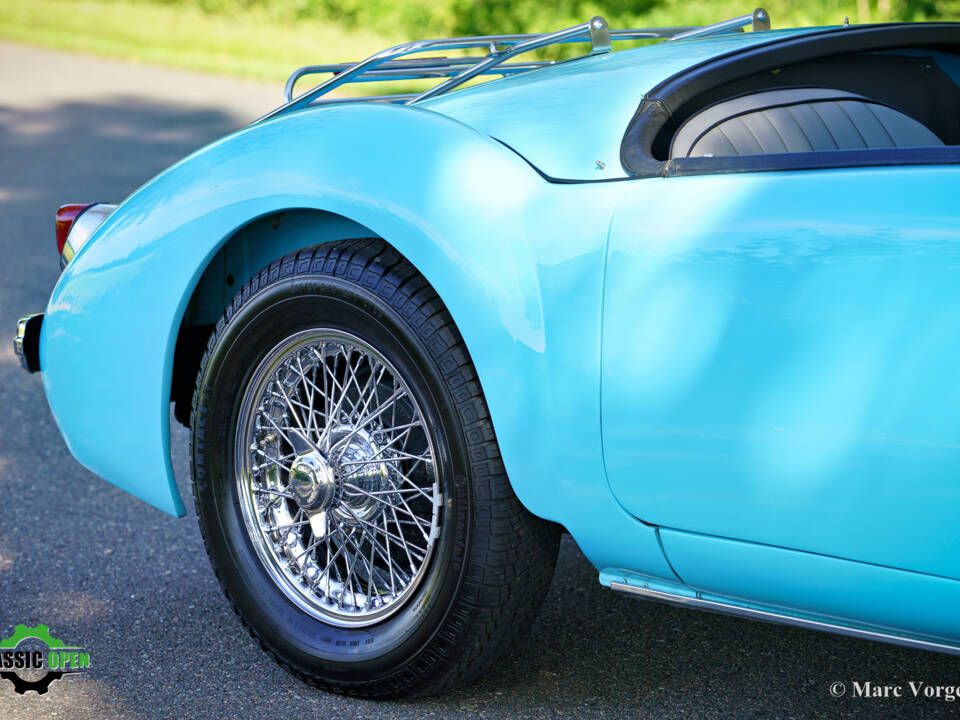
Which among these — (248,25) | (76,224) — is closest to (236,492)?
(76,224)

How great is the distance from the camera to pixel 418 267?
2135 millimetres

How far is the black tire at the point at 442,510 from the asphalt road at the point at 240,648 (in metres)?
0.12

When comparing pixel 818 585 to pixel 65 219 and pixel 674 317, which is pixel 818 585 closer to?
pixel 674 317

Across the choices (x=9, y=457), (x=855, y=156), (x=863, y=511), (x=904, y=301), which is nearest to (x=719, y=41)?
(x=855, y=156)

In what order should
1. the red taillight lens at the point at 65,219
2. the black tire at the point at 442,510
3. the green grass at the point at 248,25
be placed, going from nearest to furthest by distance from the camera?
the black tire at the point at 442,510 < the red taillight lens at the point at 65,219 < the green grass at the point at 248,25

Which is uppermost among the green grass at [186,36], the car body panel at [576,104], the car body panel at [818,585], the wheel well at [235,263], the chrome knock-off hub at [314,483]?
the car body panel at [576,104]

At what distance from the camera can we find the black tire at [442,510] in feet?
7.05

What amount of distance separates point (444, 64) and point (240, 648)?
4.92ft

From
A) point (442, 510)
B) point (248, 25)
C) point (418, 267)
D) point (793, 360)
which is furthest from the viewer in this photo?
point (248, 25)

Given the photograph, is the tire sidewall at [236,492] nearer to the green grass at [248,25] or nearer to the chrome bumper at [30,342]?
the chrome bumper at [30,342]

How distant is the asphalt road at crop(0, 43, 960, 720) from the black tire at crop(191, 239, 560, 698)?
0.12m

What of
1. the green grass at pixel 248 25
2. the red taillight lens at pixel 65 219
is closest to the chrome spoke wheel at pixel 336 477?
the red taillight lens at pixel 65 219

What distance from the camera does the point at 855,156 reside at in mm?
1782

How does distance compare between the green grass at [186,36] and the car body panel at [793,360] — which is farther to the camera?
the green grass at [186,36]
